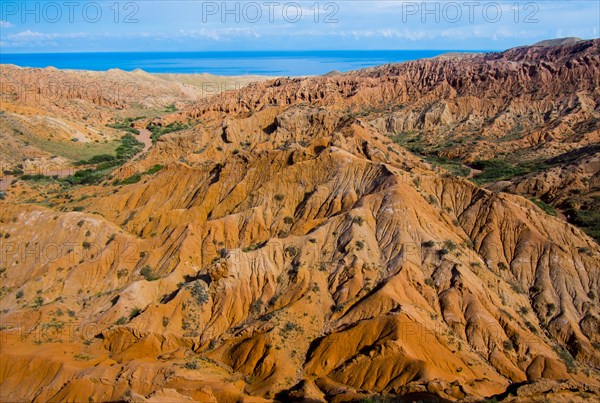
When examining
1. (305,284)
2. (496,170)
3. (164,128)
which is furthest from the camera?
(164,128)

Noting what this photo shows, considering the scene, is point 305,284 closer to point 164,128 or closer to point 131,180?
point 131,180

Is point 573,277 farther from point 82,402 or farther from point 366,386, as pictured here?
point 82,402

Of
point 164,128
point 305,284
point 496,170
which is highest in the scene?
point 164,128

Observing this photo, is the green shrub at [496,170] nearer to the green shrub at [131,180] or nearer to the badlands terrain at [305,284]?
the badlands terrain at [305,284]

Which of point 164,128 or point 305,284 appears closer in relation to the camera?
point 305,284

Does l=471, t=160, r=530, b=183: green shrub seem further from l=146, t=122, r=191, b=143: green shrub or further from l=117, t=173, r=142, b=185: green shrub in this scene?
l=146, t=122, r=191, b=143: green shrub

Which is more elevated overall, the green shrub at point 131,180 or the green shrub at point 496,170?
the green shrub at point 131,180

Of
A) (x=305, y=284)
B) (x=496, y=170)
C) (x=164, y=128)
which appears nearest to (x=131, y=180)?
(x=305, y=284)

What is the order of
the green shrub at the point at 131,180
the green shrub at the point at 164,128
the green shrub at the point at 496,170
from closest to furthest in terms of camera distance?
the green shrub at the point at 131,180
the green shrub at the point at 496,170
the green shrub at the point at 164,128

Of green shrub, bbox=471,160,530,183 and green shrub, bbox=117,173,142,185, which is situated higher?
green shrub, bbox=117,173,142,185

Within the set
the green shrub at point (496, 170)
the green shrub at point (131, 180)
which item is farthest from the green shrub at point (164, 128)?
the green shrub at point (496, 170)

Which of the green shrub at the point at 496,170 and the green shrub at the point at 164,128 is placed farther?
the green shrub at the point at 164,128

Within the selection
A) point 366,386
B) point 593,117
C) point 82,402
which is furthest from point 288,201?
point 593,117

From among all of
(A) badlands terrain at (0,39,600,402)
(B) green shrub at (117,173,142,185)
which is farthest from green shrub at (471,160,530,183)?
(B) green shrub at (117,173,142,185)
